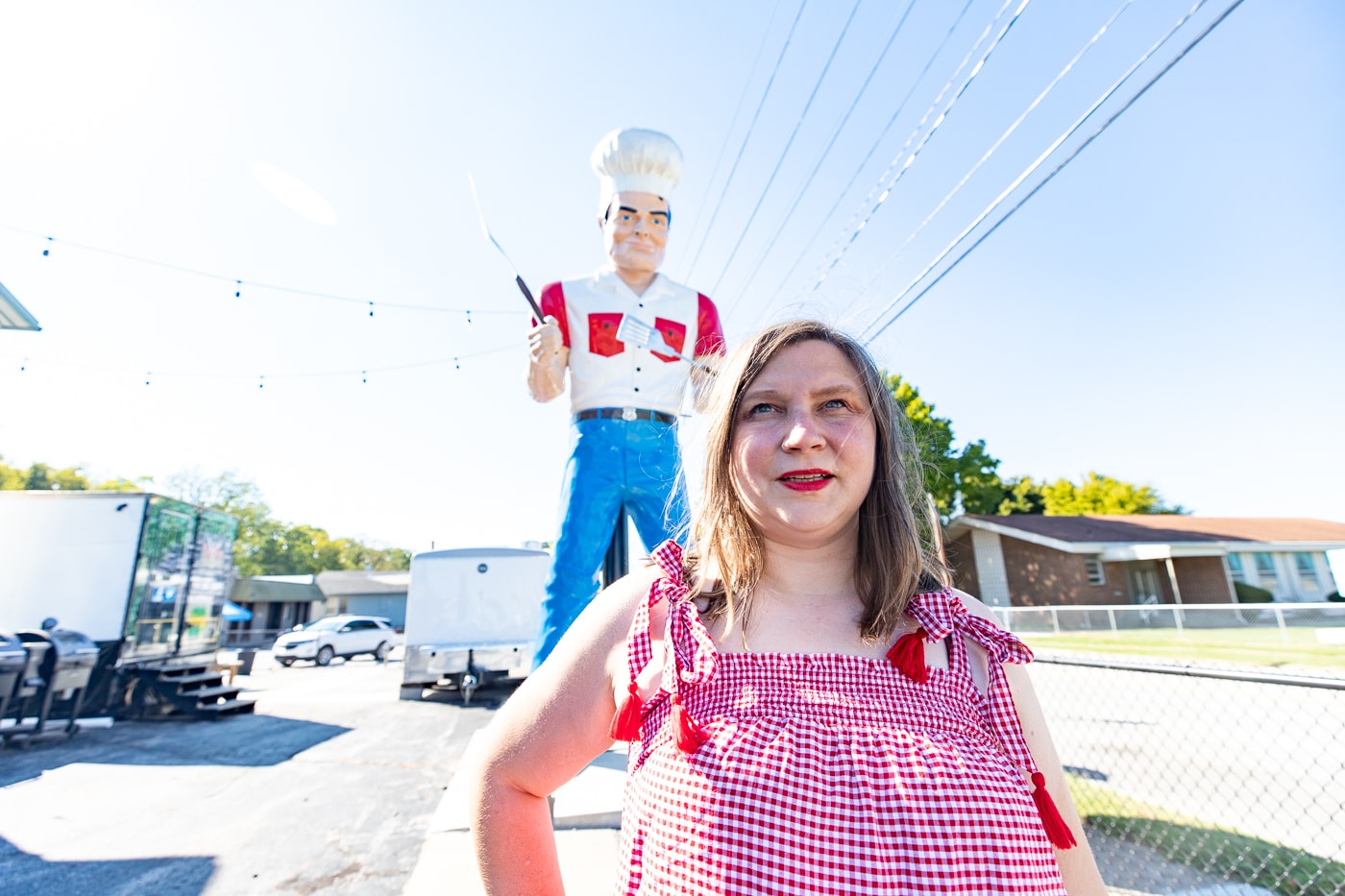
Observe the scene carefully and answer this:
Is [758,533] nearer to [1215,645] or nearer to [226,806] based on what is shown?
[226,806]

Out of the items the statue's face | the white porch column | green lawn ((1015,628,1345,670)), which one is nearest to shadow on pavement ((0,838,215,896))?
the statue's face

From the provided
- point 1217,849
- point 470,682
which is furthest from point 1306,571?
point 470,682

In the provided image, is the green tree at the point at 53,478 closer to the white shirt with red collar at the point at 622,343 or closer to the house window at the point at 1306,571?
the white shirt with red collar at the point at 622,343

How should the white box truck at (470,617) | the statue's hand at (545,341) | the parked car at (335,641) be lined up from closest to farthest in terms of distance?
the statue's hand at (545,341) → the white box truck at (470,617) → the parked car at (335,641)

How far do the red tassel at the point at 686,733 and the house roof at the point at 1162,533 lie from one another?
2298cm

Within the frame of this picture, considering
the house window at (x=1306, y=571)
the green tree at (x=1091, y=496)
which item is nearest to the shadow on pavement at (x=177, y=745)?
the house window at (x=1306, y=571)

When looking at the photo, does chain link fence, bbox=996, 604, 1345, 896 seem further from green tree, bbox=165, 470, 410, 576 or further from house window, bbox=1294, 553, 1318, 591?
green tree, bbox=165, 470, 410, 576

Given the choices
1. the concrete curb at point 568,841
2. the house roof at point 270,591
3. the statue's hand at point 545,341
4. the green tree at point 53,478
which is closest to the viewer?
the concrete curb at point 568,841

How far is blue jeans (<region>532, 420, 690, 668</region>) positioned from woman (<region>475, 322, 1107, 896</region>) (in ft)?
4.25

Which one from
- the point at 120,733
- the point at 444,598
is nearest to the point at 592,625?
the point at 120,733

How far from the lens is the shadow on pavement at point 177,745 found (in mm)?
4617

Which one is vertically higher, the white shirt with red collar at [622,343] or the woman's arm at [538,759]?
the white shirt with red collar at [622,343]

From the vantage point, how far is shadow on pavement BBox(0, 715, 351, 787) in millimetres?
4617

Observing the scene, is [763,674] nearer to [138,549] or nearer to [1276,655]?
[138,549]
